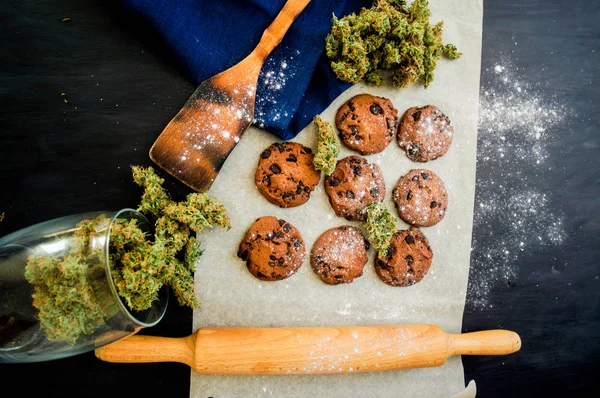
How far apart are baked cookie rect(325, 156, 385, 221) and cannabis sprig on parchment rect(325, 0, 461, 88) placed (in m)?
0.38

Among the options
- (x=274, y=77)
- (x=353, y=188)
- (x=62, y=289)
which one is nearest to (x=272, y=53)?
(x=274, y=77)

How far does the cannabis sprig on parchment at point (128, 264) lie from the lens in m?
1.57

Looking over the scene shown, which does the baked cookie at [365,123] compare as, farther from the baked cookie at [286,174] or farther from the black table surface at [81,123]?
the black table surface at [81,123]

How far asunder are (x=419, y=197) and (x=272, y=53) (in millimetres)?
946

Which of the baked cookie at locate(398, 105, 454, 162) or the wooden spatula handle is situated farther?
Result: the baked cookie at locate(398, 105, 454, 162)

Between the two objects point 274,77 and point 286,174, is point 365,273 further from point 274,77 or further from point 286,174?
point 274,77

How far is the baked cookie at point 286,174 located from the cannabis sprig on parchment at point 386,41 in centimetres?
40

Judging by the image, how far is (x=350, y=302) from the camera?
2199 mm

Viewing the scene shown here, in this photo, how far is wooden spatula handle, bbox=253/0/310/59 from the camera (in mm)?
2035

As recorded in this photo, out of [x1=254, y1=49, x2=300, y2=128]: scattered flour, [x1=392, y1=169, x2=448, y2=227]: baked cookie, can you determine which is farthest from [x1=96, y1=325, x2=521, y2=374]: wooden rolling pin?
[x1=254, y1=49, x2=300, y2=128]: scattered flour

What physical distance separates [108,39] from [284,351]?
1541 millimetres

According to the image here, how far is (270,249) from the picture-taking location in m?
2.05

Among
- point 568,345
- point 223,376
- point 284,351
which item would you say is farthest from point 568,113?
point 223,376

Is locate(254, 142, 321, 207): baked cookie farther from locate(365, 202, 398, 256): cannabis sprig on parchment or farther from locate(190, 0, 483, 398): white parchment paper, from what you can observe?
locate(365, 202, 398, 256): cannabis sprig on parchment
